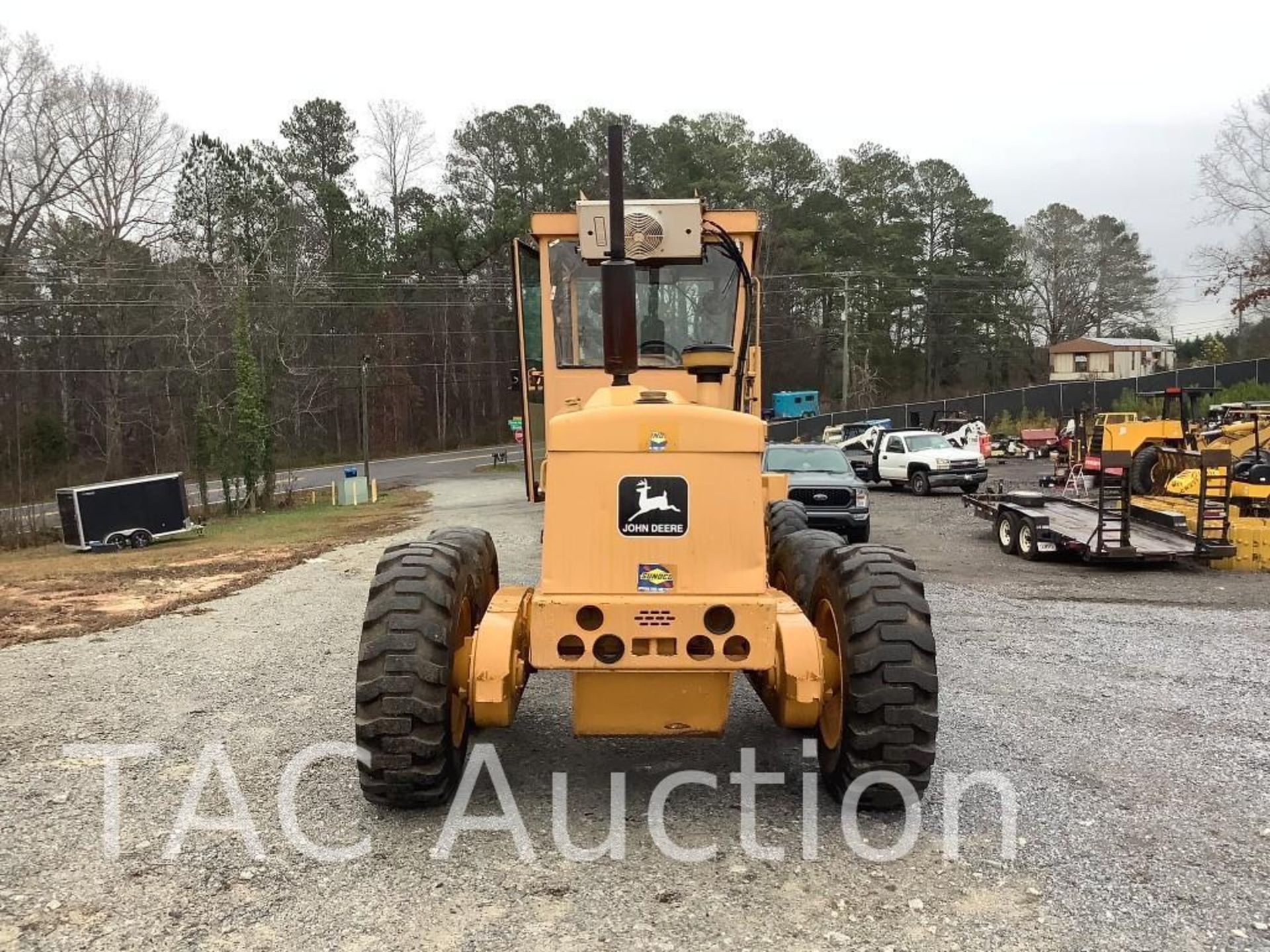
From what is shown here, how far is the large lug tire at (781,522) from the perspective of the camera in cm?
671

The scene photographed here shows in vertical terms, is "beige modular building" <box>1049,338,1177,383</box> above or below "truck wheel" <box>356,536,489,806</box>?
above

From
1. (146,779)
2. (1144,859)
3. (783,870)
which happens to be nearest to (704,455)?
(783,870)

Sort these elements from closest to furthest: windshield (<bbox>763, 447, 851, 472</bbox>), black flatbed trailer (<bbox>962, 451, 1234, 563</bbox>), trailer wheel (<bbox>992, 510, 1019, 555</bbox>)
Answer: black flatbed trailer (<bbox>962, 451, 1234, 563</bbox>) → trailer wheel (<bbox>992, 510, 1019, 555</bbox>) → windshield (<bbox>763, 447, 851, 472</bbox>)

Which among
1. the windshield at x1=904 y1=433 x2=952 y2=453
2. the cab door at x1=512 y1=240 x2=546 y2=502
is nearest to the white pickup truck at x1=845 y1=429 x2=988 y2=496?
the windshield at x1=904 y1=433 x2=952 y2=453

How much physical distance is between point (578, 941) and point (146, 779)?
2.92 meters

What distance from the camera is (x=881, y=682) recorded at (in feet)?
13.4

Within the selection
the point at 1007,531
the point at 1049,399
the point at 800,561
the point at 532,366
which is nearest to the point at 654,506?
the point at 800,561

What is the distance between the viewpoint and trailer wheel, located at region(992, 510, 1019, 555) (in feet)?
45.7

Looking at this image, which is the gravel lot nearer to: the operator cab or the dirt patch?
the operator cab

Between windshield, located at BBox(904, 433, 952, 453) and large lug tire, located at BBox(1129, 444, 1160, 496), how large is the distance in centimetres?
651

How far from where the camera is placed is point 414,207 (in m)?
58.5

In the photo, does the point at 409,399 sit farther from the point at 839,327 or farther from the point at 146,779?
the point at 146,779

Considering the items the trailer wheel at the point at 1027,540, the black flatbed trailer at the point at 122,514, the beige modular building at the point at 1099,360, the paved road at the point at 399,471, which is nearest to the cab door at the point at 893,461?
the trailer wheel at the point at 1027,540

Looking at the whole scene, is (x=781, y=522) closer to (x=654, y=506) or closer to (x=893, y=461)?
(x=654, y=506)
